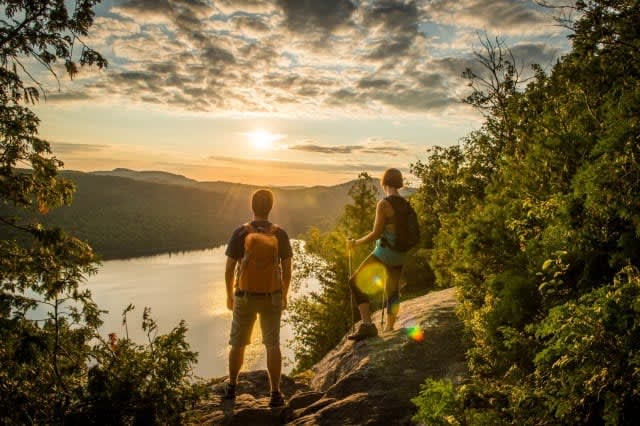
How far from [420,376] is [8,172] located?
633 centimetres

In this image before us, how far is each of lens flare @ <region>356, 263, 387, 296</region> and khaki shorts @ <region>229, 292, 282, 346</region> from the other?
4.85ft

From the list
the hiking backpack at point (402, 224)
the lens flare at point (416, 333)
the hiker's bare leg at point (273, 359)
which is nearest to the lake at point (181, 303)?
the lens flare at point (416, 333)

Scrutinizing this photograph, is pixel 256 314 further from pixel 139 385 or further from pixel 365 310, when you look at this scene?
pixel 365 310

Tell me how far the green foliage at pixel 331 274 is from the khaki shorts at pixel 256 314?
21508 millimetres

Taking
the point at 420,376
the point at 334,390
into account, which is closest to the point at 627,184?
the point at 420,376

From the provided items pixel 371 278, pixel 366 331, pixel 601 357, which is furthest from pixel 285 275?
pixel 601 357

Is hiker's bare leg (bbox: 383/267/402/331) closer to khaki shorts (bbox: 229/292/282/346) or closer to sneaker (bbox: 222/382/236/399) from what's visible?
khaki shorts (bbox: 229/292/282/346)

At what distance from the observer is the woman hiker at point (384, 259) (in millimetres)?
6246

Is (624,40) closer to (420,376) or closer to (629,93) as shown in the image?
(629,93)

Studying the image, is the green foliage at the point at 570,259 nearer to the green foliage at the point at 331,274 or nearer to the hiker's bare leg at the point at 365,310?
the hiker's bare leg at the point at 365,310

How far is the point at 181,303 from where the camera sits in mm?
76312

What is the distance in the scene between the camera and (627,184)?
273 cm

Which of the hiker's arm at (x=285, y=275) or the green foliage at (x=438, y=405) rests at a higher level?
the hiker's arm at (x=285, y=275)

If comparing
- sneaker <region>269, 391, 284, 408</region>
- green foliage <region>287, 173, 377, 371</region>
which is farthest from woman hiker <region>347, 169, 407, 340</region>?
green foliage <region>287, 173, 377, 371</region>
